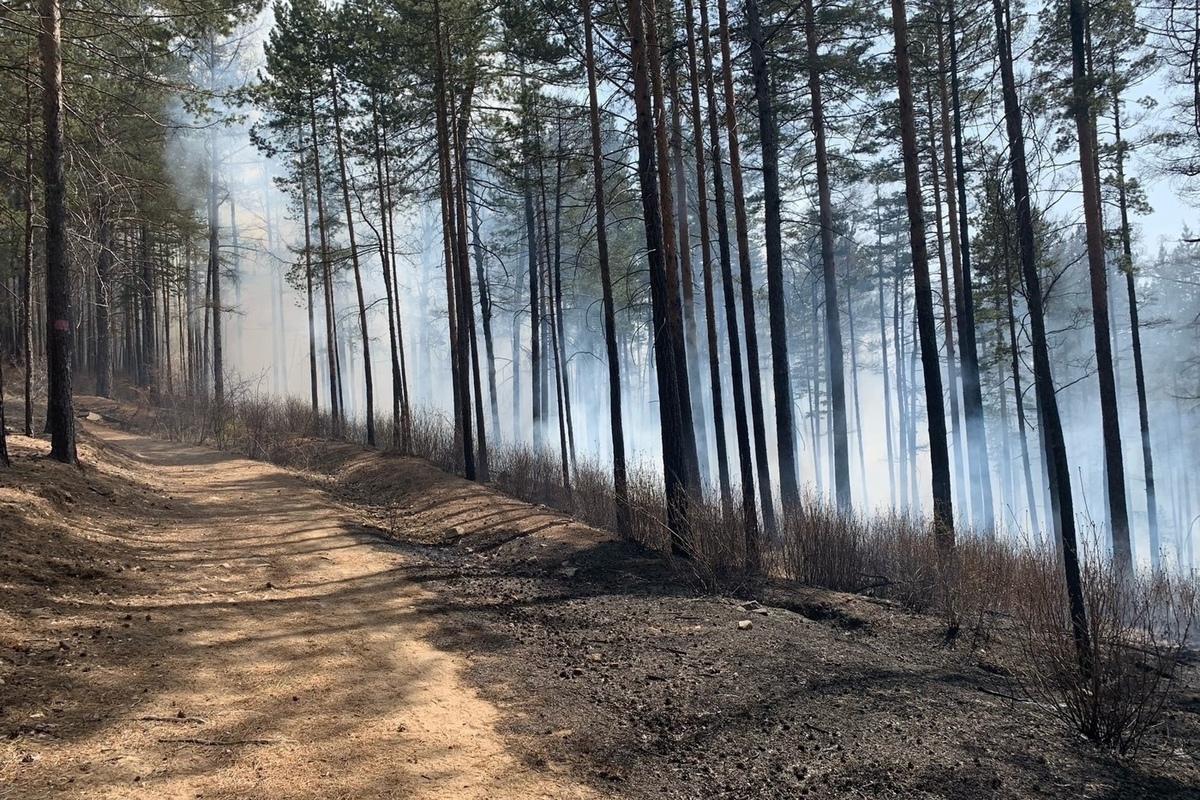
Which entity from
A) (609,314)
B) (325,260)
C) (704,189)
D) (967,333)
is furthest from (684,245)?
(325,260)

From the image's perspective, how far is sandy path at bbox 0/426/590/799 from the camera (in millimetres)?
3225

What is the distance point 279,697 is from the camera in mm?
4148

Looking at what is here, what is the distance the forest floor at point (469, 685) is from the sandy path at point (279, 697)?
0.7 inches

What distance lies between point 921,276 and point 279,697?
10425 millimetres

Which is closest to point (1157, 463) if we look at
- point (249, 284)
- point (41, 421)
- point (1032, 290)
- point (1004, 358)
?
point (1004, 358)

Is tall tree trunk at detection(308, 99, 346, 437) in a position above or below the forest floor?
above

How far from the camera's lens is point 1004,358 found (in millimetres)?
21484

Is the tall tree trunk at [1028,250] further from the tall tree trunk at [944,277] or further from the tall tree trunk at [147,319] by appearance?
the tall tree trunk at [147,319]

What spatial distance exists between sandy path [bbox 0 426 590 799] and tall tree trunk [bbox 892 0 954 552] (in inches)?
306

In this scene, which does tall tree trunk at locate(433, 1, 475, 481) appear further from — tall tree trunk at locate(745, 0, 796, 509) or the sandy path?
the sandy path

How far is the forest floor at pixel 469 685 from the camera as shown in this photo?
3.44 metres

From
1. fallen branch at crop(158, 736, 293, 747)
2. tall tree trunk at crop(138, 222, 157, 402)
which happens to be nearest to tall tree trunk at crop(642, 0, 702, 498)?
fallen branch at crop(158, 736, 293, 747)

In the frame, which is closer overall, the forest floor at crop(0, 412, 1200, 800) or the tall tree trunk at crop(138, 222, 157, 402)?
the forest floor at crop(0, 412, 1200, 800)

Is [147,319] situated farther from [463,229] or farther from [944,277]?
[944,277]
